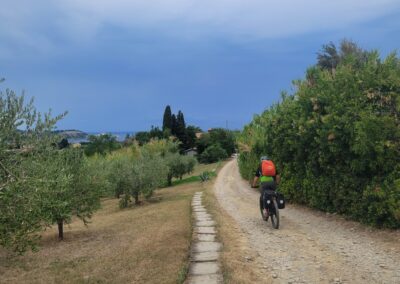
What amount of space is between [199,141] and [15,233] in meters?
76.4

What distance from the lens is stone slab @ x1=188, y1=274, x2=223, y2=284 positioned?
6277mm

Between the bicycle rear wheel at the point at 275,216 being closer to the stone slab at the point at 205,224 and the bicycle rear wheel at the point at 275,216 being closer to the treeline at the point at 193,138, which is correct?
the stone slab at the point at 205,224

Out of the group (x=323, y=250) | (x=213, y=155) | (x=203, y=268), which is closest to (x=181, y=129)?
(x=213, y=155)

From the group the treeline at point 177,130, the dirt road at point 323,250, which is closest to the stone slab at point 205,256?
the dirt road at point 323,250

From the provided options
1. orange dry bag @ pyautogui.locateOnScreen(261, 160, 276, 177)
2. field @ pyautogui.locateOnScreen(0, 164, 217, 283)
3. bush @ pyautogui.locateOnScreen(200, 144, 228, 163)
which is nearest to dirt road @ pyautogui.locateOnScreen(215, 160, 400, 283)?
orange dry bag @ pyautogui.locateOnScreen(261, 160, 276, 177)

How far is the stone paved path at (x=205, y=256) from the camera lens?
21.3 ft

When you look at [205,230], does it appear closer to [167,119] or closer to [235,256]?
[235,256]

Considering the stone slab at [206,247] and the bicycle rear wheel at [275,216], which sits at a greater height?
the bicycle rear wheel at [275,216]

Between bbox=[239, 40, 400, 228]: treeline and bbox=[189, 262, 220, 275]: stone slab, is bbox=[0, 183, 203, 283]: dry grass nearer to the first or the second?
bbox=[189, 262, 220, 275]: stone slab

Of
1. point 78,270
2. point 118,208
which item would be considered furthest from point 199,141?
point 78,270

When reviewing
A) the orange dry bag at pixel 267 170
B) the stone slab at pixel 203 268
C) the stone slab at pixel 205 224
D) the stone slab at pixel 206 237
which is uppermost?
the orange dry bag at pixel 267 170

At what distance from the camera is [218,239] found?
9242 millimetres

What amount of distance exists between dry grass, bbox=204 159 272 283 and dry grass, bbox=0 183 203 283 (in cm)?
79

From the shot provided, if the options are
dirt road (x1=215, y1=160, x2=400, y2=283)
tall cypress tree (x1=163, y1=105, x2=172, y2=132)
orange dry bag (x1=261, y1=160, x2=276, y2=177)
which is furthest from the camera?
tall cypress tree (x1=163, y1=105, x2=172, y2=132)
